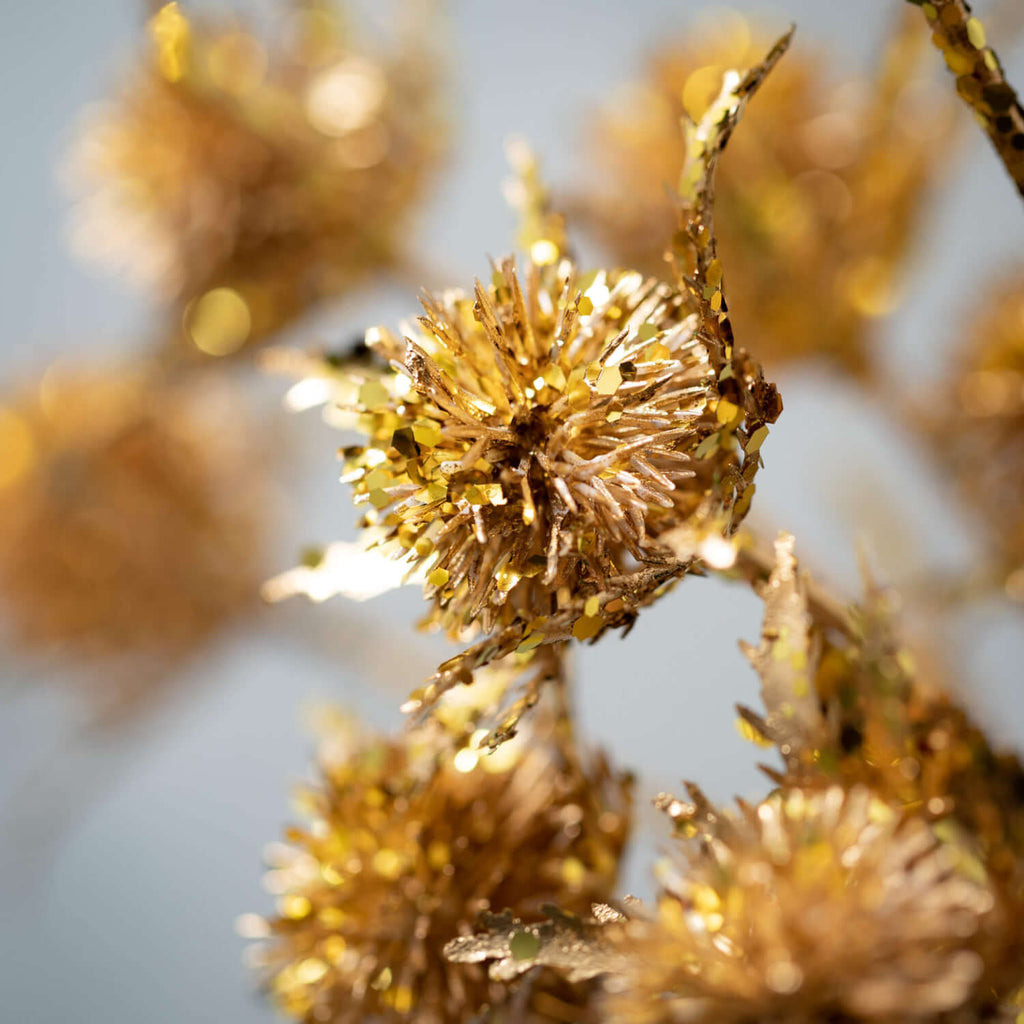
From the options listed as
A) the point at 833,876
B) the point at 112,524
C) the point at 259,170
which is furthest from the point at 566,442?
the point at 112,524

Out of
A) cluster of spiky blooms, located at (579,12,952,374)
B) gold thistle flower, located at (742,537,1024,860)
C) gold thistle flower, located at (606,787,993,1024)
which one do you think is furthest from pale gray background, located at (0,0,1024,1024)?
gold thistle flower, located at (606,787,993,1024)

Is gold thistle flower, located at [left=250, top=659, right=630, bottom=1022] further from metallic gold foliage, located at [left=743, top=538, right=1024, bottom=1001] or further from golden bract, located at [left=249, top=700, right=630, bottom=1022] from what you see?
metallic gold foliage, located at [left=743, top=538, right=1024, bottom=1001]

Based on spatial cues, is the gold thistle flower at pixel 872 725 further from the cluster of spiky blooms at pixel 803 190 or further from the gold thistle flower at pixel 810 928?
the cluster of spiky blooms at pixel 803 190

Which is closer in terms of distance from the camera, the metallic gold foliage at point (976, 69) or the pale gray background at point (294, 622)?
the metallic gold foliage at point (976, 69)

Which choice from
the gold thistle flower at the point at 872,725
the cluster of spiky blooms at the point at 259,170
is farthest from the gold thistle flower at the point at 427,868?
the cluster of spiky blooms at the point at 259,170

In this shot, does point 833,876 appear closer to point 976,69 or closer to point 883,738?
point 883,738

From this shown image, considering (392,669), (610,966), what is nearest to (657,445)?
(610,966)
